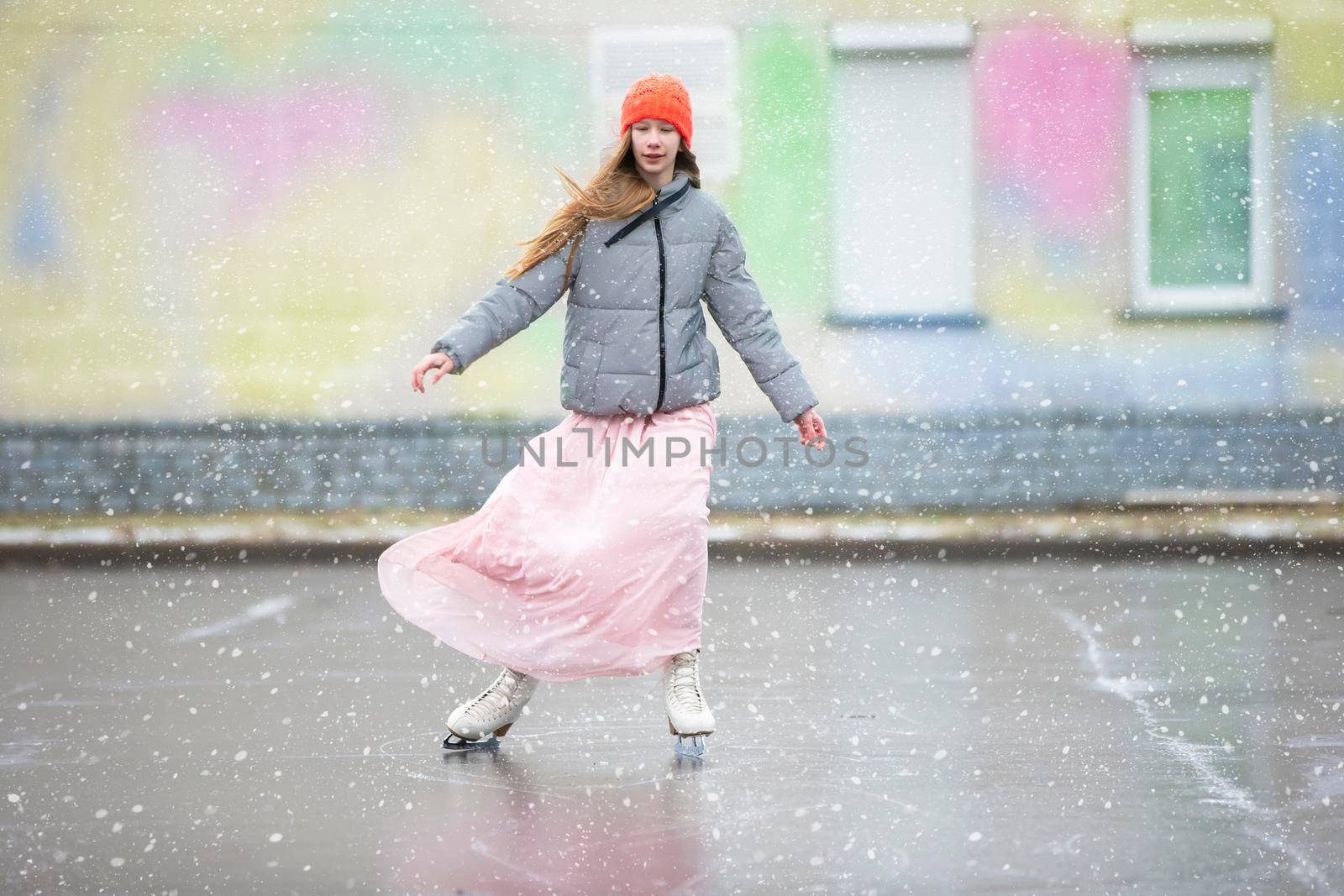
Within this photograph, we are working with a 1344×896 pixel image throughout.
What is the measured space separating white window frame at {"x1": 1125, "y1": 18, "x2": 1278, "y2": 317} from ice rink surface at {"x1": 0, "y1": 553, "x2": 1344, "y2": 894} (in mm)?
5536

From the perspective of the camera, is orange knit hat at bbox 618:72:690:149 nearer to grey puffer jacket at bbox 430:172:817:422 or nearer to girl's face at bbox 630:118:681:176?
girl's face at bbox 630:118:681:176

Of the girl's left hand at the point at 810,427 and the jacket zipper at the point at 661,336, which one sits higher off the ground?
the jacket zipper at the point at 661,336

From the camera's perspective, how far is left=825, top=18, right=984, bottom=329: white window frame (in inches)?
606

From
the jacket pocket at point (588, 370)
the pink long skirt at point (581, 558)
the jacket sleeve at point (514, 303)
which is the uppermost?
the jacket sleeve at point (514, 303)

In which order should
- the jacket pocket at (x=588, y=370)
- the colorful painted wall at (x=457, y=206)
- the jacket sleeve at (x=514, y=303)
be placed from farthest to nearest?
the colorful painted wall at (x=457, y=206) < the jacket pocket at (x=588, y=370) < the jacket sleeve at (x=514, y=303)

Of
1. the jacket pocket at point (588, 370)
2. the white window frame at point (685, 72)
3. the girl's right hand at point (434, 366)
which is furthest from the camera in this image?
the white window frame at point (685, 72)

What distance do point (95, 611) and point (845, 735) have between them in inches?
217

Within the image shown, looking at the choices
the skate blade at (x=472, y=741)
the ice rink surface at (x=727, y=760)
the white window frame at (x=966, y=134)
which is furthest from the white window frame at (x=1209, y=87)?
the skate blade at (x=472, y=741)

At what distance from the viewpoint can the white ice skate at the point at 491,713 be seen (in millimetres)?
6059

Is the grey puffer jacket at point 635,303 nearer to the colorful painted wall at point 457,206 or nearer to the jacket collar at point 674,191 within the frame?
the jacket collar at point 674,191

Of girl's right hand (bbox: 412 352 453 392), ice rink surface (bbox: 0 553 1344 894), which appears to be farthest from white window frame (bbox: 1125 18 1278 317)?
girl's right hand (bbox: 412 352 453 392)

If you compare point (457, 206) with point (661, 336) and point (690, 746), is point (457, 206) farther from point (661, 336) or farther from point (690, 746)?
point (690, 746)

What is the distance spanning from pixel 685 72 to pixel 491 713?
33.4 ft

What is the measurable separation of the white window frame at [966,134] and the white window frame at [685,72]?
830mm
